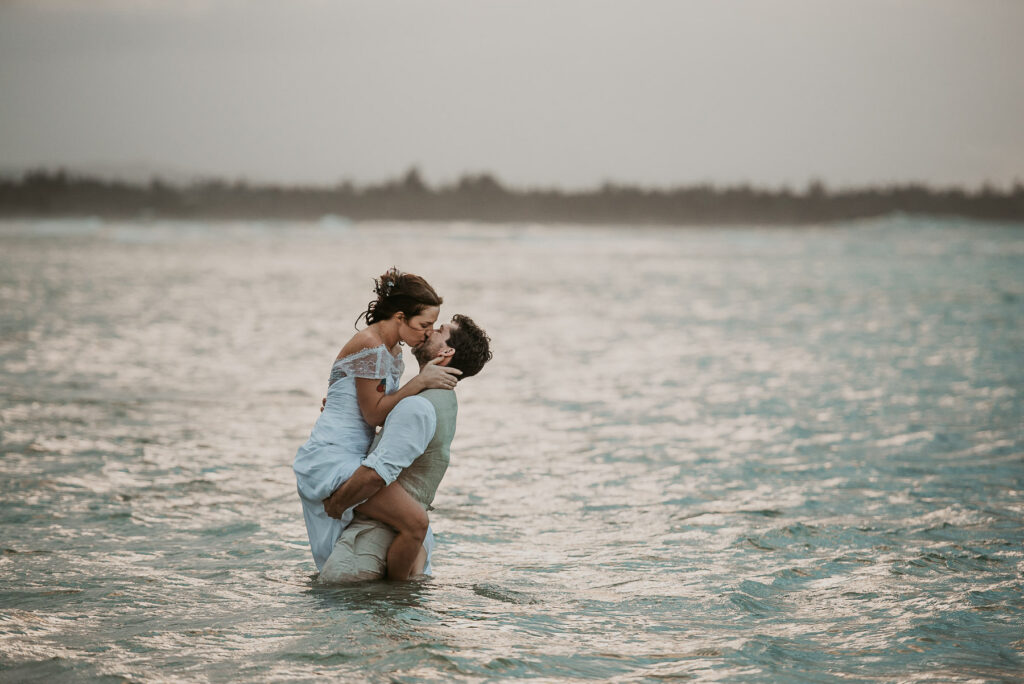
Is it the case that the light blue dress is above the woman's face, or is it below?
below

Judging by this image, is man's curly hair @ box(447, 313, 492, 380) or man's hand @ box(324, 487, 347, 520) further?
man's curly hair @ box(447, 313, 492, 380)

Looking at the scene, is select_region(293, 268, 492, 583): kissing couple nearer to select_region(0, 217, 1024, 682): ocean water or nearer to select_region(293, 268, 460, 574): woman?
select_region(293, 268, 460, 574): woman

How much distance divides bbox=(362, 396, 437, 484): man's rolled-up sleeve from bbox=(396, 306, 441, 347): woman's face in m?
0.38

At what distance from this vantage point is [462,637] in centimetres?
518

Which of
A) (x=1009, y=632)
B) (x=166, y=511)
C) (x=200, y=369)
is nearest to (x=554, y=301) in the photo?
(x=200, y=369)

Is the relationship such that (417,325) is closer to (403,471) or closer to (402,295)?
(402,295)

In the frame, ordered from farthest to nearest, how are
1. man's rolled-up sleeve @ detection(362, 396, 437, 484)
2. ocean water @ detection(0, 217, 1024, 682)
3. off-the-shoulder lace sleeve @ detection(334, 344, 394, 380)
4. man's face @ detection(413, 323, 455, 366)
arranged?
man's face @ detection(413, 323, 455, 366) < off-the-shoulder lace sleeve @ detection(334, 344, 394, 380) < man's rolled-up sleeve @ detection(362, 396, 437, 484) < ocean water @ detection(0, 217, 1024, 682)

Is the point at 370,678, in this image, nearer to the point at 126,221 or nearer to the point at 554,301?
the point at 554,301

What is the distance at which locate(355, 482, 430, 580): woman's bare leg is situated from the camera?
564 cm

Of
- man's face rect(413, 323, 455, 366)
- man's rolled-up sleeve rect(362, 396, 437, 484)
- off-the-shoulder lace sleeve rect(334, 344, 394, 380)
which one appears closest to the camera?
man's rolled-up sleeve rect(362, 396, 437, 484)

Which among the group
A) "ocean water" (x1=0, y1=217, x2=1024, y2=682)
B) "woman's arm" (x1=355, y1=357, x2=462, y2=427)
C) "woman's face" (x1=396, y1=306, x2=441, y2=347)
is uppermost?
"woman's face" (x1=396, y1=306, x2=441, y2=347)

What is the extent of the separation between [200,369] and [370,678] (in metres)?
11.3

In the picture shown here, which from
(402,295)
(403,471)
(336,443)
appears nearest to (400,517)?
(403,471)

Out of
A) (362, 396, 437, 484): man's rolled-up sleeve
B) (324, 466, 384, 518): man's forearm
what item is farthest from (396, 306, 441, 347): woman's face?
(324, 466, 384, 518): man's forearm
